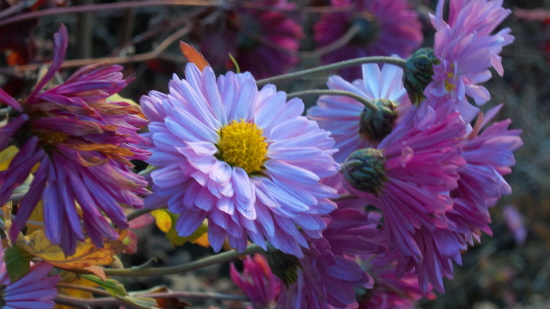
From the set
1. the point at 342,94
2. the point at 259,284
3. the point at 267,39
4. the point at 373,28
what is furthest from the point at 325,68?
the point at 373,28

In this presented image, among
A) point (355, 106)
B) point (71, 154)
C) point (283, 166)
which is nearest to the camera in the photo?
point (71, 154)

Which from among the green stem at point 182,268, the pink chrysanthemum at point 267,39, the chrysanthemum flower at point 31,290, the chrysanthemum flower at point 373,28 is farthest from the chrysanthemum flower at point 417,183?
the chrysanthemum flower at point 373,28

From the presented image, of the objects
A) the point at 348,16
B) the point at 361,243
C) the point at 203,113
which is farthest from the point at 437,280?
the point at 348,16

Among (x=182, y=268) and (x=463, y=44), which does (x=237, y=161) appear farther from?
(x=463, y=44)

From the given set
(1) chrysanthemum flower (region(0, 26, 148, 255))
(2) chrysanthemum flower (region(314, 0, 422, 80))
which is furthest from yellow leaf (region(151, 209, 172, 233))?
(2) chrysanthemum flower (region(314, 0, 422, 80))

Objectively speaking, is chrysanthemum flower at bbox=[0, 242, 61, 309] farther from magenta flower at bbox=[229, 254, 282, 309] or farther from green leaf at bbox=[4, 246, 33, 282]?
magenta flower at bbox=[229, 254, 282, 309]

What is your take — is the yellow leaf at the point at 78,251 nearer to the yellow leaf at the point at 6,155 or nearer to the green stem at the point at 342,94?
the yellow leaf at the point at 6,155
